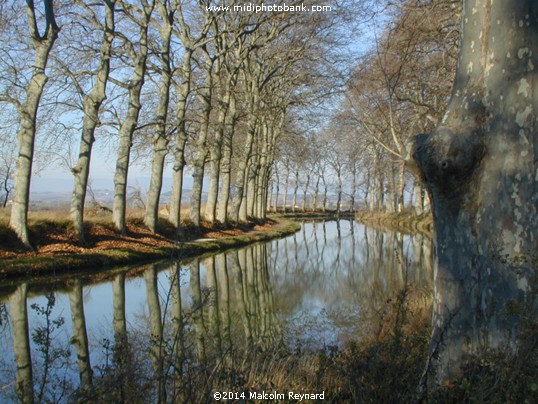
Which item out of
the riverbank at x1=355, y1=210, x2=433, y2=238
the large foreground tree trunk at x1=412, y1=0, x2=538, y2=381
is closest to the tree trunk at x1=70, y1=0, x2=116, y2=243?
the large foreground tree trunk at x1=412, y1=0, x2=538, y2=381

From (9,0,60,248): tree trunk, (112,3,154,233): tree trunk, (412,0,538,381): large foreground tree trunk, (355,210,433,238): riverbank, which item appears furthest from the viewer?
(355,210,433,238): riverbank

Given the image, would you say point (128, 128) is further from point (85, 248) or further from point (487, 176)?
point (487, 176)

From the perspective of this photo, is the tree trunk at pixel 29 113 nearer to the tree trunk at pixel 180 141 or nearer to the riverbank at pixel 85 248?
the riverbank at pixel 85 248

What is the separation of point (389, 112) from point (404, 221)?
30.1 m

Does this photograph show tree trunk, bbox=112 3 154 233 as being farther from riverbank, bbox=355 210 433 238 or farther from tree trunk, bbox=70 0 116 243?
riverbank, bbox=355 210 433 238

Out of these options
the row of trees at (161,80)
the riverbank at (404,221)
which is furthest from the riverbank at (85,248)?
the riverbank at (404,221)

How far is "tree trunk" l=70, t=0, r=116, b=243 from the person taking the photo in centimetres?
1772

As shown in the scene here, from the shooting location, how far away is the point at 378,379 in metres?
4.14

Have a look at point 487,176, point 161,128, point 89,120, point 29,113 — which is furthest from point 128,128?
point 487,176

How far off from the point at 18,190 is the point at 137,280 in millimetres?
5120

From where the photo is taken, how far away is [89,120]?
58.4ft

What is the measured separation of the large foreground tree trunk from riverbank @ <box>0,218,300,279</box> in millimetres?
7306

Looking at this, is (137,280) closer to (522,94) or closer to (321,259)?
(321,259)

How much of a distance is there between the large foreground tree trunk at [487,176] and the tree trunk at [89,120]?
1508 centimetres
